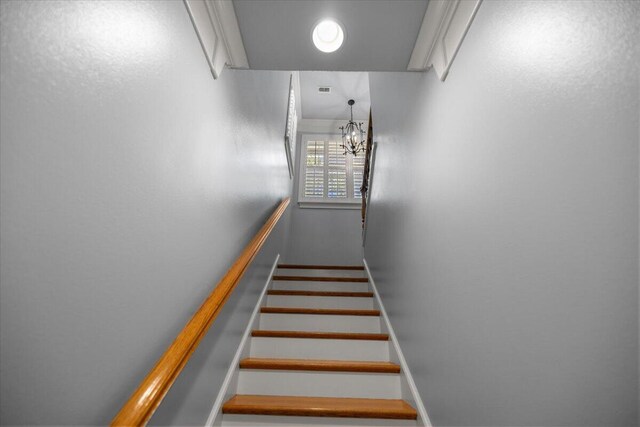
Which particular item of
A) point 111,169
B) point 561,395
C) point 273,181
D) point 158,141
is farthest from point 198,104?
point 273,181

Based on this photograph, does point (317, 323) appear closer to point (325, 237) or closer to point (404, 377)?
point (404, 377)

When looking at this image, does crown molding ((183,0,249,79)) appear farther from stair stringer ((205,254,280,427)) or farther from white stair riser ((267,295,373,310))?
white stair riser ((267,295,373,310))

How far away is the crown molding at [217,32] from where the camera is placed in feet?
4.14

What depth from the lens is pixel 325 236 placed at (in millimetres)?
5691

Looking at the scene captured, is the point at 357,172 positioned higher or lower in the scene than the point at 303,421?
higher

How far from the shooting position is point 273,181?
135 inches

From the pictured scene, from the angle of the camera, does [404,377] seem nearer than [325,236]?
Yes

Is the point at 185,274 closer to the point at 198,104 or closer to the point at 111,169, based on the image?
the point at 111,169

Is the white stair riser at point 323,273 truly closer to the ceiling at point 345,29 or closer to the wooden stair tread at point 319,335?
the wooden stair tread at point 319,335

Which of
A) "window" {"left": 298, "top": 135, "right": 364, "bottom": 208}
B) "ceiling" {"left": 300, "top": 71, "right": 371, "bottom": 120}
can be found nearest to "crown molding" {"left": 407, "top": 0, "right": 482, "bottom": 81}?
"ceiling" {"left": 300, "top": 71, "right": 371, "bottom": 120}

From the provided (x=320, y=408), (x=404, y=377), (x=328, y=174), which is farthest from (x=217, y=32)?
(x=328, y=174)

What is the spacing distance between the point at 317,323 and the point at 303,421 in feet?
2.96

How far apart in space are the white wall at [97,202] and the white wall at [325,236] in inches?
165

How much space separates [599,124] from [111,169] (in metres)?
1.01
